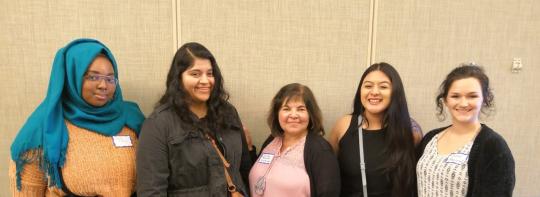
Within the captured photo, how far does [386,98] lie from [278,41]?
758mm

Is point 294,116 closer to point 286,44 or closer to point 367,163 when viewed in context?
point 367,163

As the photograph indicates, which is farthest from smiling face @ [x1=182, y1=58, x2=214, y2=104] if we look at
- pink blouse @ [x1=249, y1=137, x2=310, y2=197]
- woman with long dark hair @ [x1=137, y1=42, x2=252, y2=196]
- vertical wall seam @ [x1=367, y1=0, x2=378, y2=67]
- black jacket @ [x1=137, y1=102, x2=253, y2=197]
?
vertical wall seam @ [x1=367, y1=0, x2=378, y2=67]

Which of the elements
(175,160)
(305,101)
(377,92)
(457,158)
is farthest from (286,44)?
(457,158)

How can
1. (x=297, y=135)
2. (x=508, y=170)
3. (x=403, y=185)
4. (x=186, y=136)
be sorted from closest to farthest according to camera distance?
(x=508, y=170)
(x=186, y=136)
(x=403, y=185)
(x=297, y=135)

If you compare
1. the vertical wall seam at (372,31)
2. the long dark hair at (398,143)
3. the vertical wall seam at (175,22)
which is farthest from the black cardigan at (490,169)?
the vertical wall seam at (175,22)

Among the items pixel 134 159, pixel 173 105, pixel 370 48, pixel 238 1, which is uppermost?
pixel 238 1

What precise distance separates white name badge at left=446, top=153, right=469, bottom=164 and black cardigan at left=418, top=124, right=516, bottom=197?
2cm

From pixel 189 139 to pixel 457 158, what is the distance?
122 centimetres

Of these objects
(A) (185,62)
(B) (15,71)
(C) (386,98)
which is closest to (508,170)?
(C) (386,98)

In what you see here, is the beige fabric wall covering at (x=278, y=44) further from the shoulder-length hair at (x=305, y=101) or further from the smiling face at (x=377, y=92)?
the smiling face at (x=377, y=92)

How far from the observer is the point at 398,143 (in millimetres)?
1680

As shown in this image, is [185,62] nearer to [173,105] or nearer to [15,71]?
[173,105]

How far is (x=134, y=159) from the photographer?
5.40 ft

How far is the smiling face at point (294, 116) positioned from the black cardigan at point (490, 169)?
2.53 ft
